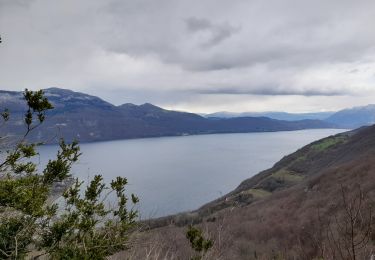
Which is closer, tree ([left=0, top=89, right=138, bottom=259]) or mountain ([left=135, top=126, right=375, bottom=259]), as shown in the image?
tree ([left=0, top=89, right=138, bottom=259])

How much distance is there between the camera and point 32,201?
16.9 feet

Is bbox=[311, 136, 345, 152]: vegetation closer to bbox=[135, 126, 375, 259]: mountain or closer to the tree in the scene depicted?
bbox=[135, 126, 375, 259]: mountain

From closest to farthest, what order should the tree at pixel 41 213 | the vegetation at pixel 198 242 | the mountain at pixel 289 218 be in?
the tree at pixel 41 213 < the vegetation at pixel 198 242 < the mountain at pixel 289 218

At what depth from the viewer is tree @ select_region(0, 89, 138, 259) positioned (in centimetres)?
514

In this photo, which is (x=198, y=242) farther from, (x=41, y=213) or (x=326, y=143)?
(x=326, y=143)

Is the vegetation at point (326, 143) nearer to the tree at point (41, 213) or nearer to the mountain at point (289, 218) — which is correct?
the mountain at point (289, 218)

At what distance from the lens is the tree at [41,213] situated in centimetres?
514

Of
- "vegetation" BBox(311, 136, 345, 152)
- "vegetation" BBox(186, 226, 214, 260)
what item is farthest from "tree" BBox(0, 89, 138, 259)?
"vegetation" BBox(311, 136, 345, 152)

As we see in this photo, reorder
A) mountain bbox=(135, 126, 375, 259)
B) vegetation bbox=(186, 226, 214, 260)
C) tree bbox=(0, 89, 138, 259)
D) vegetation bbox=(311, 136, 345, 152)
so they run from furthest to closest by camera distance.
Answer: vegetation bbox=(311, 136, 345, 152) → mountain bbox=(135, 126, 375, 259) → vegetation bbox=(186, 226, 214, 260) → tree bbox=(0, 89, 138, 259)

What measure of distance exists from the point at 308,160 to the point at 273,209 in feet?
148

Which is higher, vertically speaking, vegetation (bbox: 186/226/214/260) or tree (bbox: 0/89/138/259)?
tree (bbox: 0/89/138/259)

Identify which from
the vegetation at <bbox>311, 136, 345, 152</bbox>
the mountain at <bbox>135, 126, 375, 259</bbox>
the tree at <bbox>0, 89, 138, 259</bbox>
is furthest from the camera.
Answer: the vegetation at <bbox>311, 136, 345, 152</bbox>

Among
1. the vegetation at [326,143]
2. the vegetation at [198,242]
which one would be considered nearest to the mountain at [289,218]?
the vegetation at [198,242]

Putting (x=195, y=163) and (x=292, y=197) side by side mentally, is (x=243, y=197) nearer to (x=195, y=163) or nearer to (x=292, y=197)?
(x=292, y=197)
